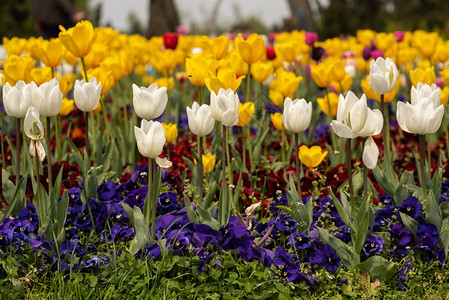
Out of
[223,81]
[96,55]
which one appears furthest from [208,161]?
[96,55]

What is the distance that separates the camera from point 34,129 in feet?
7.64

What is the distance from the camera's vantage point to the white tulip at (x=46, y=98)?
8.36 ft

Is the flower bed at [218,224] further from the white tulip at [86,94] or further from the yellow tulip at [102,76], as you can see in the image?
the yellow tulip at [102,76]

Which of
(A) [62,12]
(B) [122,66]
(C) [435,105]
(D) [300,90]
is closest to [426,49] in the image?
(D) [300,90]

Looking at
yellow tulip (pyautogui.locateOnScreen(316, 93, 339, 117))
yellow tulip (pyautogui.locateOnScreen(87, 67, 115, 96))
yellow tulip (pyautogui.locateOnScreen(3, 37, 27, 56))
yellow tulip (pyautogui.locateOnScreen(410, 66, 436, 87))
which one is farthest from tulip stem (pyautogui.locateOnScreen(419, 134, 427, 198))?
yellow tulip (pyautogui.locateOnScreen(3, 37, 27, 56))

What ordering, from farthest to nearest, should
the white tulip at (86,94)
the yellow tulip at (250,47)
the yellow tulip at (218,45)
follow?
the yellow tulip at (218,45) → the yellow tulip at (250,47) → the white tulip at (86,94)

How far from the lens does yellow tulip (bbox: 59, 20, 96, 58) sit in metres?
3.02

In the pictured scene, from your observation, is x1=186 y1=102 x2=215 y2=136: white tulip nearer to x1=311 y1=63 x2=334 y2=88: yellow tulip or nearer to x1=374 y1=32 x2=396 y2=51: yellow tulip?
x1=311 y1=63 x2=334 y2=88: yellow tulip

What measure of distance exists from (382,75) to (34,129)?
1586 mm

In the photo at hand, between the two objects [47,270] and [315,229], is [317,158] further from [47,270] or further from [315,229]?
[47,270]

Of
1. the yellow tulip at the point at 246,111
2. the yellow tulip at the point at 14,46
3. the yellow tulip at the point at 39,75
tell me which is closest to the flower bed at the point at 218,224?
the yellow tulip at the point at 39,75

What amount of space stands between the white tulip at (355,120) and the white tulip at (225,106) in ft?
1.47

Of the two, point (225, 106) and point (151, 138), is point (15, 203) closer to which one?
point (151, 138)

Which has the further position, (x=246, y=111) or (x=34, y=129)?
(x=246, y=111)
